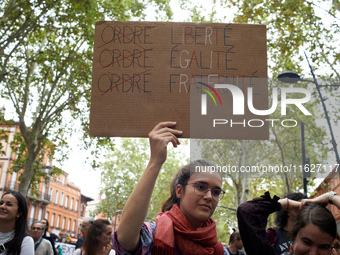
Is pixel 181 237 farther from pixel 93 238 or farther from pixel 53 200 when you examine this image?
pixel 53 200

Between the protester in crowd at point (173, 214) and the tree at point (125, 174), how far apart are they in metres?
36.0

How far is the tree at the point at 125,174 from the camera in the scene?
39094 millimetres

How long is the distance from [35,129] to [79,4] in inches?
242

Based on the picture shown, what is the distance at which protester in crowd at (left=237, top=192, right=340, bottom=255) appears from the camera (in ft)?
6.98

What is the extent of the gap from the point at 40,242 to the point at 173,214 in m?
5.26

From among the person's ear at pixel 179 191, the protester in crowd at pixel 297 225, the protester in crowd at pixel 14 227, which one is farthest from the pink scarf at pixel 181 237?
the protester in crowd at pixel 14 227

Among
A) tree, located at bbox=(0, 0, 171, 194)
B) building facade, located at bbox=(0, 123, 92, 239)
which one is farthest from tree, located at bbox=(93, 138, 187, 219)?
tree, located at bbox=(0, 0, 171, 194)

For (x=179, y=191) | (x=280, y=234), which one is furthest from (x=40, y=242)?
(x=179, y=191)

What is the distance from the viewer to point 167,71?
2645mm

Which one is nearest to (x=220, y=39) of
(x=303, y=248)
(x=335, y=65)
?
(x=303, y=248)

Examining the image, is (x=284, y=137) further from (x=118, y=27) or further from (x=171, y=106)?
(x=118, y=27)

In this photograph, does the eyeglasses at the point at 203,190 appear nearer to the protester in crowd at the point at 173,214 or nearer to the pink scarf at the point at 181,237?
the protester in crowd at the point at 173,214

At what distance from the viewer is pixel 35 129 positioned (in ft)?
55.6

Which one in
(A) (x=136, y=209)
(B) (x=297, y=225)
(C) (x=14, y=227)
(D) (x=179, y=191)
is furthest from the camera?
(C) (x=14, y=227)
